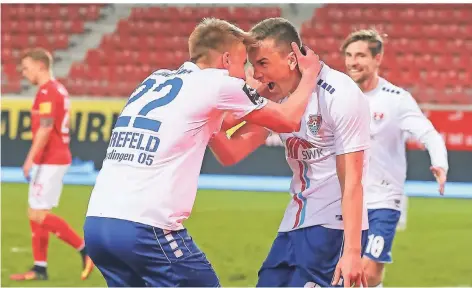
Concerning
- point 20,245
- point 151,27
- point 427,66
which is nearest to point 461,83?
point 427,66

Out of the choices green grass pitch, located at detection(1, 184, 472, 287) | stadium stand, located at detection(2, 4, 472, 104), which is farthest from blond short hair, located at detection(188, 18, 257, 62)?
stadium stand, located at detection(2, 4, 472, 104)

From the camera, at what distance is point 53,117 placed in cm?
859

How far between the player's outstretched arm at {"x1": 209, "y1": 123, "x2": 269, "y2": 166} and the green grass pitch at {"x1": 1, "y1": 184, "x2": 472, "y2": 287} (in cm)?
335

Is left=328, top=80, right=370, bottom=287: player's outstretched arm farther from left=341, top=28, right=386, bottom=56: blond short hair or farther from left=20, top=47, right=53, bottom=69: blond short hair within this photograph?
left=20, top=47, right=53, bottom=69: blond short hair

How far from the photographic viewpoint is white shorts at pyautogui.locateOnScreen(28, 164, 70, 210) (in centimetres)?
857

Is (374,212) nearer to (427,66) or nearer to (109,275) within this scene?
(109,275)

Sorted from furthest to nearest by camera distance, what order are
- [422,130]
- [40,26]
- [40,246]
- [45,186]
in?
[40,26]
[45,186]
[40,246]
[422,130]

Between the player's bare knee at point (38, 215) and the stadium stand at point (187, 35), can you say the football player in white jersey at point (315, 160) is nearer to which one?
the player's bare knee at point (38, 215)

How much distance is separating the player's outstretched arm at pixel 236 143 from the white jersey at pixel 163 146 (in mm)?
616

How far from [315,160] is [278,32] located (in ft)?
2.21

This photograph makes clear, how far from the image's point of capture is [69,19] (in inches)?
912

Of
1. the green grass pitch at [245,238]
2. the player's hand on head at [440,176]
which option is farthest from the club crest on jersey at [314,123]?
the green grass pitch at [245,238]

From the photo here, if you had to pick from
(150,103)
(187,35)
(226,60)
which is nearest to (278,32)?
(226,60)

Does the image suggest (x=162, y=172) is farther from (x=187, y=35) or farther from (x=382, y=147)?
(x=187, y=35)
